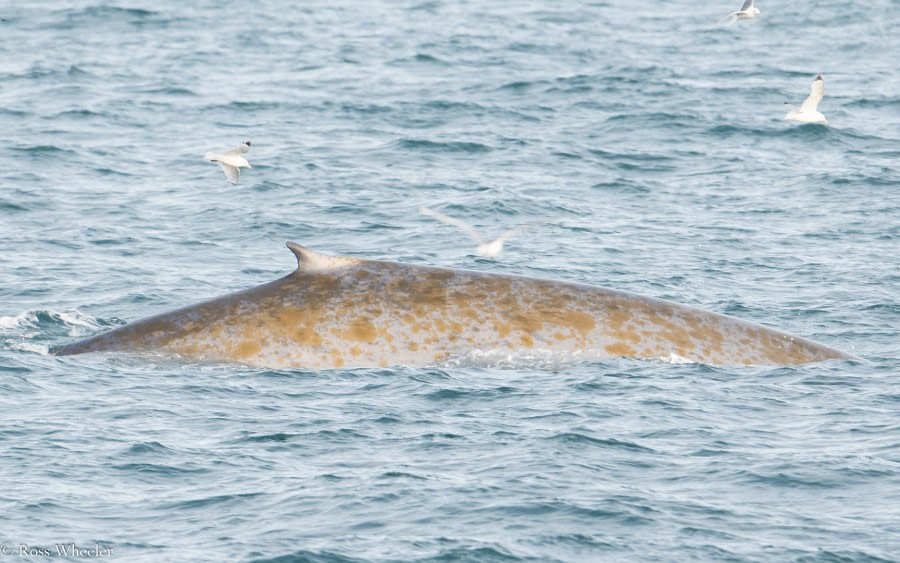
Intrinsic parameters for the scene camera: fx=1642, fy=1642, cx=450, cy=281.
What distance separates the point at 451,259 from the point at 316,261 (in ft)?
30.6

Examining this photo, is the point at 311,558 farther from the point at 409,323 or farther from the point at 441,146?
the point at 441,146

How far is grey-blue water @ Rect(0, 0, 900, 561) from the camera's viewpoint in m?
13.2

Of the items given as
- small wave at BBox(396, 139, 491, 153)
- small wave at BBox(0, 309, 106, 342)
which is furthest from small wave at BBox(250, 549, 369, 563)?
small wave at BBox(396, 139, 491, 153)

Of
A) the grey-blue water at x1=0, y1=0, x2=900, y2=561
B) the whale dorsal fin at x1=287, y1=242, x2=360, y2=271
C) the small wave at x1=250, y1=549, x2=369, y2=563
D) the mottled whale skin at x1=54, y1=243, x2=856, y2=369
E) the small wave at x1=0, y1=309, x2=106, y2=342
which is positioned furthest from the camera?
the small wave at x1=0, y1=309, x2=106, y2=342

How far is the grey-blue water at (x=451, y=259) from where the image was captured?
1323 cm

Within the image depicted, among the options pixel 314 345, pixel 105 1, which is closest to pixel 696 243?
pixel 314 345

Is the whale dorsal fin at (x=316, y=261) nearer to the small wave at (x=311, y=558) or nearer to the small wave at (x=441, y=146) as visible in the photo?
the small wave at (x=311, y=558)

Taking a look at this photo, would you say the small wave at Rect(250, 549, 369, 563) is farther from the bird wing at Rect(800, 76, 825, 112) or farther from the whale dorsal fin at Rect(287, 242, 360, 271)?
the bird wing at Rect(800, 76, 825, 112)

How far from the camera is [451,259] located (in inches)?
997

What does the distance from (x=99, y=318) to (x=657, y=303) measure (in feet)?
24.2

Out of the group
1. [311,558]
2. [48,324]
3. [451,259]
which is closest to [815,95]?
[451,259]

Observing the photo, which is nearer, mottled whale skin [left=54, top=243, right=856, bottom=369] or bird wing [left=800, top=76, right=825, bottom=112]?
mottled whale skin [left=54, top=243, right=856, bottom=369]

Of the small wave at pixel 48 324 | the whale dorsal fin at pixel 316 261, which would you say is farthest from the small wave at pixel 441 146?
the whale dorsal fin at pixel 316 261

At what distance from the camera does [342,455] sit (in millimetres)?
14664
